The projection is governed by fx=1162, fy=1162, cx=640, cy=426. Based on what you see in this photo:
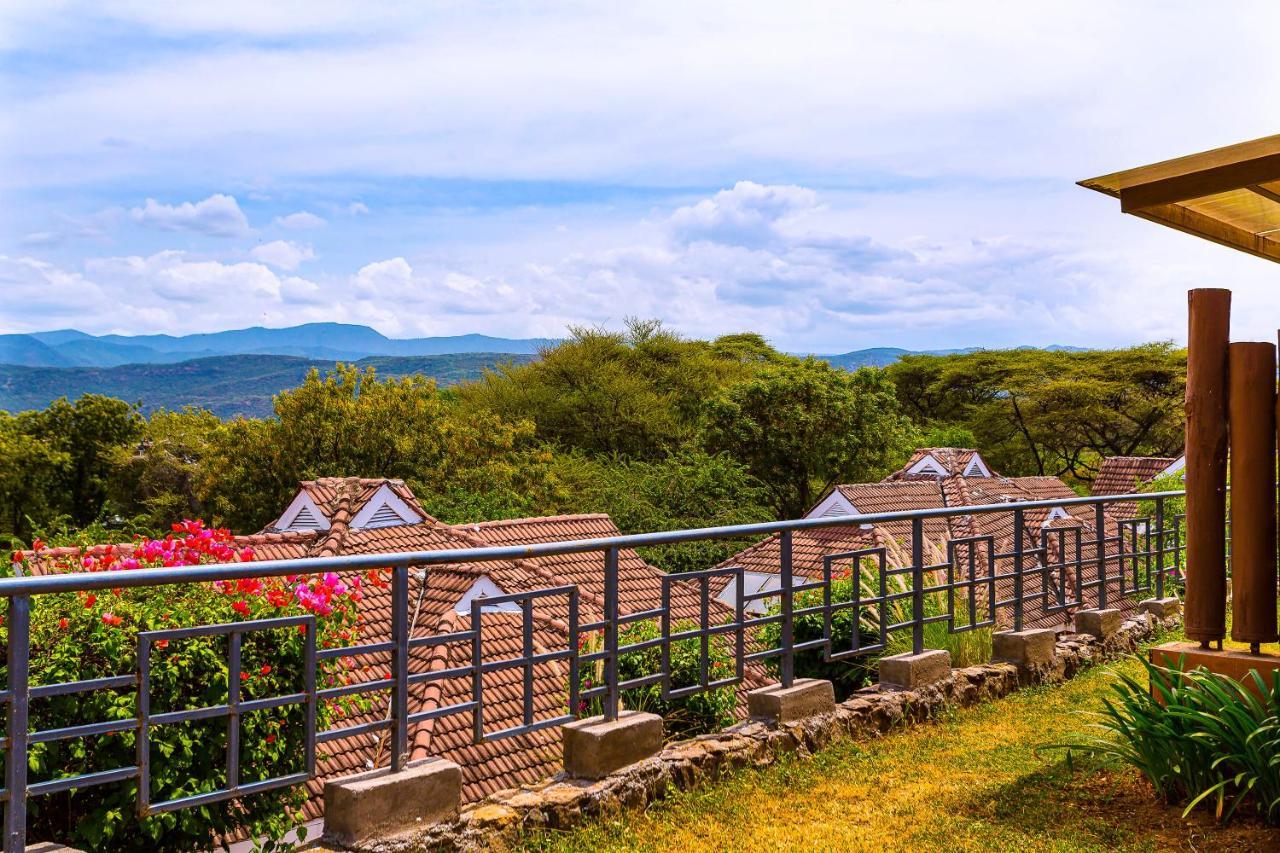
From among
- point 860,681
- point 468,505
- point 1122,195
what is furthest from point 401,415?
point 1122,195

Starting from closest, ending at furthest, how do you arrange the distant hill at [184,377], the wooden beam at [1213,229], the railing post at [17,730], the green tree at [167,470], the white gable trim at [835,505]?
the railing post at [17,730] → the wooden beam at [1213,229] → the white gable trim at [835,505] → the green tree at [167,470] → the distant hill at [184,377]

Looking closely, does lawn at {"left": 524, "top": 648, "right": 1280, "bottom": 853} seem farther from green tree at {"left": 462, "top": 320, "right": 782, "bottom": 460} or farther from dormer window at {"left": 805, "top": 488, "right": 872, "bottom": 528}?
green tree at {"left": 462, "top": 320, "right": 782, "bottom": 460}

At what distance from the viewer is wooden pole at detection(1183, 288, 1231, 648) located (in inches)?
208

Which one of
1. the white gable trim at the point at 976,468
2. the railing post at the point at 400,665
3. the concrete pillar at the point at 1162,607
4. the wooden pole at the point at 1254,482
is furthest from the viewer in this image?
the white gable trim at the point at 976,468

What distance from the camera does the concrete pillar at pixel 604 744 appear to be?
5.05 meters

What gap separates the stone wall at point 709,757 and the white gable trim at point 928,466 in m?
24.8

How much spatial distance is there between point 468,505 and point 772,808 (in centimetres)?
2761

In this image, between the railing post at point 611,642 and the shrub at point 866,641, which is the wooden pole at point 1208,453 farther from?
the railing post at point 611,642

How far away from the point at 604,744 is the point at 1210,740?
252 centimetres

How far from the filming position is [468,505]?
32.3 m

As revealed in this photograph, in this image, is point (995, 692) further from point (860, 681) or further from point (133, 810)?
point (133, 810)

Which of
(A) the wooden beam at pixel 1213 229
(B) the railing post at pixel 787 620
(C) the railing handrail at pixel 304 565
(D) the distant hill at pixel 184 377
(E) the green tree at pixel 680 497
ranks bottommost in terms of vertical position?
(E) the green tree at pixel 680 497

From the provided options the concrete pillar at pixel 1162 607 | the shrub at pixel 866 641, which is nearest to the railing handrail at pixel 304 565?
the shrub at pixel 866 641

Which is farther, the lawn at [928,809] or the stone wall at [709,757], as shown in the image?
the lawn at [928,809]
